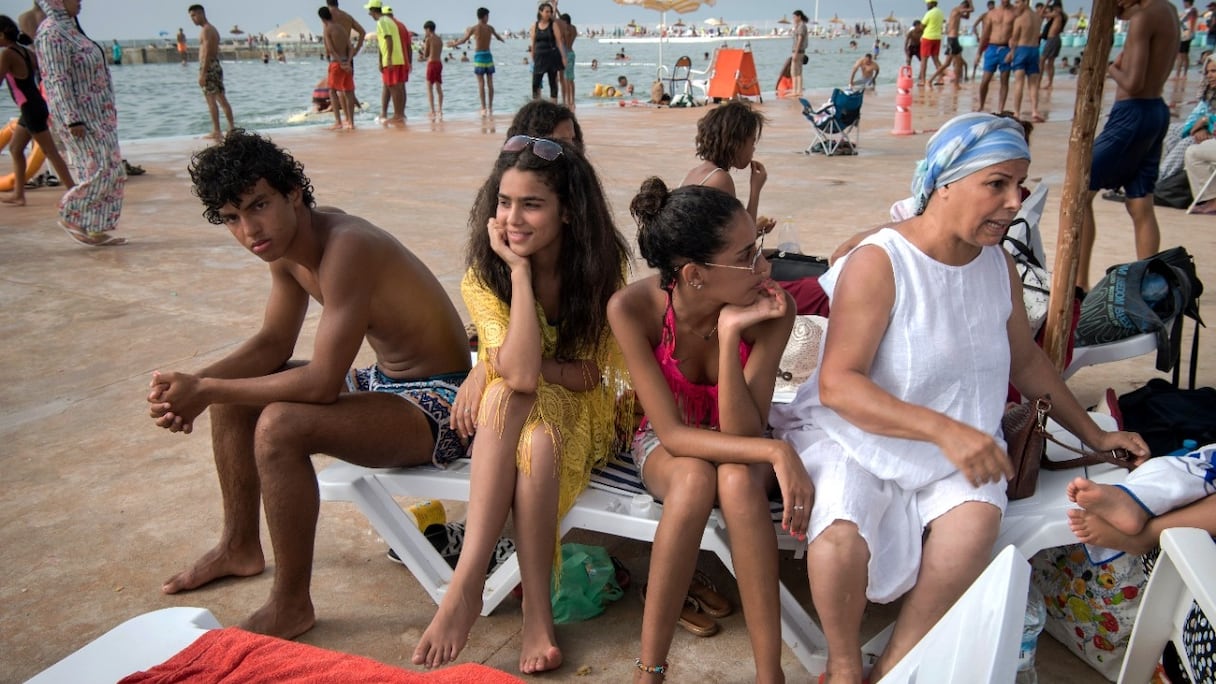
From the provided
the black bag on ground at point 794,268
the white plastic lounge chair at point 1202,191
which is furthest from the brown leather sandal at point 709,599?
the white plastic lounge chair at point 1202,191

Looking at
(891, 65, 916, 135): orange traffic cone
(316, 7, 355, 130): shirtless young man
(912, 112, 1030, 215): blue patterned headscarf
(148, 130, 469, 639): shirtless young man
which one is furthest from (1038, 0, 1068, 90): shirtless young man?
(148, 130, 469, 639): shirtless young man

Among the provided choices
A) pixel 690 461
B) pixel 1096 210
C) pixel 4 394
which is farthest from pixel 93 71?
pixel 1096 210

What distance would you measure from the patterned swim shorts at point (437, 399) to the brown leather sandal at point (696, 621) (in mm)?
854

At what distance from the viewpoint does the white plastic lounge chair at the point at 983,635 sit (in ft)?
3.86

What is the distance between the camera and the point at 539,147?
271 cm

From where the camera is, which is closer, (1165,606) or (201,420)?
(1165,606)

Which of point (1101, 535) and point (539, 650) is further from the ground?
point (1101, 535)

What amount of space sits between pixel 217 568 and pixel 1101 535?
103 inches

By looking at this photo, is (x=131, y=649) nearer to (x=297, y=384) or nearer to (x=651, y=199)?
(x=297, y=384)

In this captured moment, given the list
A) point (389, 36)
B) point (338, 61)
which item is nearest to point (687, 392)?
point (338, 61)

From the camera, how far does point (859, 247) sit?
2.43 meters

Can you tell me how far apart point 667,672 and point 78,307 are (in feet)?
16.1

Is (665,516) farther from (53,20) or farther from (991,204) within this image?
(53,20)

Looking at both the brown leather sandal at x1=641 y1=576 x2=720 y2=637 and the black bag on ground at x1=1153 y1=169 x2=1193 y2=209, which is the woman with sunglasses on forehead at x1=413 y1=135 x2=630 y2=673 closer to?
the brown leather sandal at x1=641 y1=576 x2=720 y2=637
